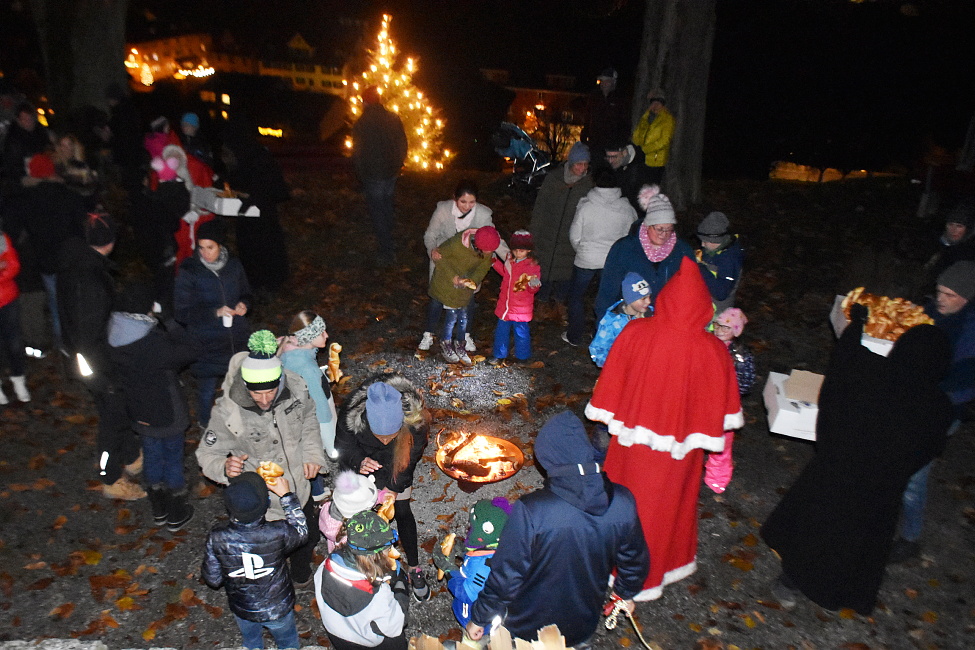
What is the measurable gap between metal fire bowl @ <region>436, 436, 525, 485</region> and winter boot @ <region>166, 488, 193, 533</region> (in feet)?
7.61

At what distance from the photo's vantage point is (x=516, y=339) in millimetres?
8234

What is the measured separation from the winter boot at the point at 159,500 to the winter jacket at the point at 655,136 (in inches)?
335

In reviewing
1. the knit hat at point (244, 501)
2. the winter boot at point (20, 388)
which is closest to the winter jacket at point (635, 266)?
the knit hat at point (244, 501)

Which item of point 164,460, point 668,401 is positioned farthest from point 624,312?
point 164,460

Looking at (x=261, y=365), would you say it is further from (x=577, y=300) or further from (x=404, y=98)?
(x=404, y=98)

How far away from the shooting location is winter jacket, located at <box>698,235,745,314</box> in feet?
20.4

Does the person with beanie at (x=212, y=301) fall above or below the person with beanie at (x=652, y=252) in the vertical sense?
below

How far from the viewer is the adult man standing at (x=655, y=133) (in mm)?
10336

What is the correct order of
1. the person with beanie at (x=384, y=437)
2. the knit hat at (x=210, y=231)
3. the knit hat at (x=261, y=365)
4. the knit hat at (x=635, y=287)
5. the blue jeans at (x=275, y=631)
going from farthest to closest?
the knit hat at (x=210, y=231), the knit hat at (x=635, y=287), the person with beanie at (x=384, y=437), the knit hat at (x=261, y=365), the blue jeans at (x=275, y=631)

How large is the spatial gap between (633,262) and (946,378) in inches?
110

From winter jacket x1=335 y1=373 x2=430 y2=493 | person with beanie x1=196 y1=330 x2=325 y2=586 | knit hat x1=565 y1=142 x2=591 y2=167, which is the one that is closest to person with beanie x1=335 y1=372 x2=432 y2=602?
winter jacket x1=335 y1=373 x2=430 y2=493

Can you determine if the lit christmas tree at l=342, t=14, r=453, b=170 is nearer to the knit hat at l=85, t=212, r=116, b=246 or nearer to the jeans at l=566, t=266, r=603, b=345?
the jeans at l=566, t=266, r=603, b=345

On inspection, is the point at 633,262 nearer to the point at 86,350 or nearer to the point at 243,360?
the point at 243,360

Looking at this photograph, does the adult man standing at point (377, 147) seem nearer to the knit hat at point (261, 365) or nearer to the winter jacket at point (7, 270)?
the winter jacket at point (7, 270)
